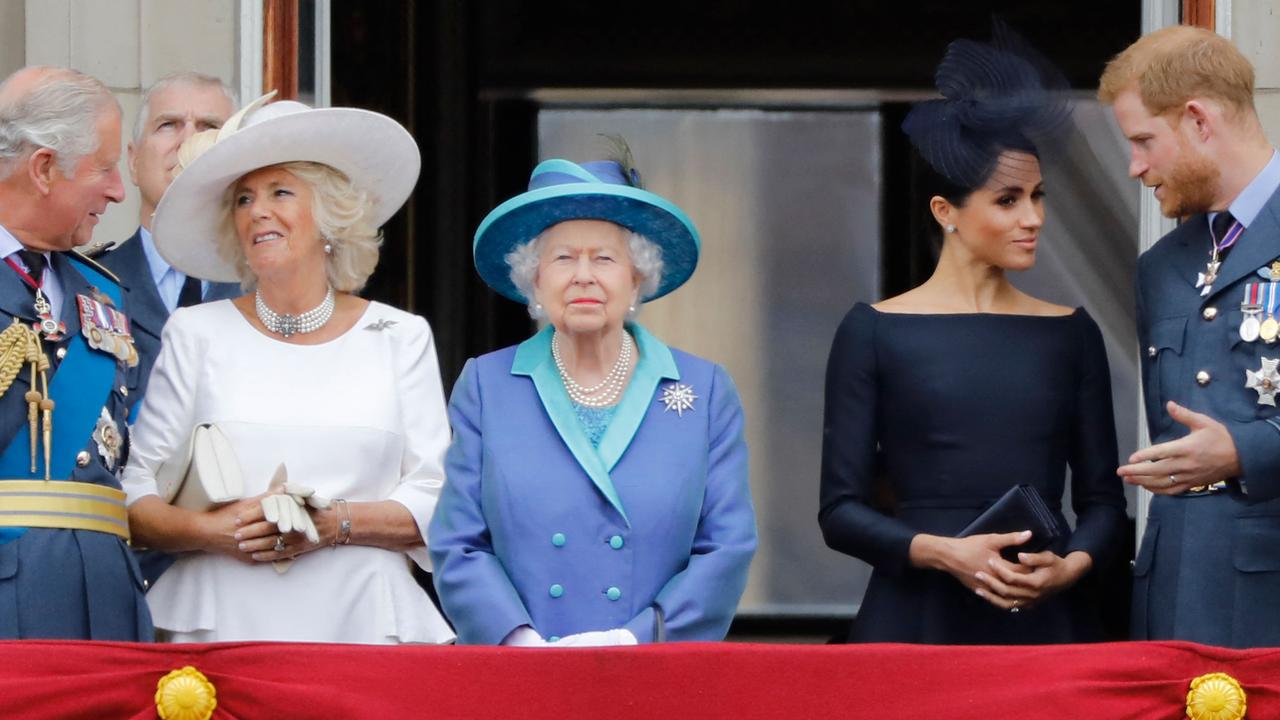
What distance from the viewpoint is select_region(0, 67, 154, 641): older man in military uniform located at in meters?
3.68

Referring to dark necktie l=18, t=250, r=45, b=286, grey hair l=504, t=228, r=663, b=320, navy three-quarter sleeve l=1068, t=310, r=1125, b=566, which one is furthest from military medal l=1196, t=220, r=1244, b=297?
dark necktie l=18, t=250, r=45, b=286

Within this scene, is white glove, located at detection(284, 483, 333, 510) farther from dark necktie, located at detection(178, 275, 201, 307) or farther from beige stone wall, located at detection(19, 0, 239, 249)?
beige stone wall, located at detection(19, 0, 239, 249)

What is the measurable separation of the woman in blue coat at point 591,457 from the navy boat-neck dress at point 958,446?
0.34 m

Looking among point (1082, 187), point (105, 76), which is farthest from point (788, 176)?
point (105, 76)

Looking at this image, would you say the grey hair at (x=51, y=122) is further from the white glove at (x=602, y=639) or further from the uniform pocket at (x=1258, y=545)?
the uniform pocket at (x=1258, y=545)

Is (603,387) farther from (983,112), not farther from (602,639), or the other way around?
(983,112)

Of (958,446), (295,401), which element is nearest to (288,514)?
(295,401)

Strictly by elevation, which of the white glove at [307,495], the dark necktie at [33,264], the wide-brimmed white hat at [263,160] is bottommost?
the white glove at [307,495]

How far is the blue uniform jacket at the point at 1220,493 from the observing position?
3734mm

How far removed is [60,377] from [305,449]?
0.47 meters

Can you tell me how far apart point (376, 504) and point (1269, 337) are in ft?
5.47

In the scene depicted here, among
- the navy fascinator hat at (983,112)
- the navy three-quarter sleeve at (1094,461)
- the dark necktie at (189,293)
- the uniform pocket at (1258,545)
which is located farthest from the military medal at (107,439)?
the uniform pocket at (1258,545)

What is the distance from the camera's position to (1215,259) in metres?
3.93

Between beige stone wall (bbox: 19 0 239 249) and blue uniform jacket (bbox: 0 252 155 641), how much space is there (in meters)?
1.56
